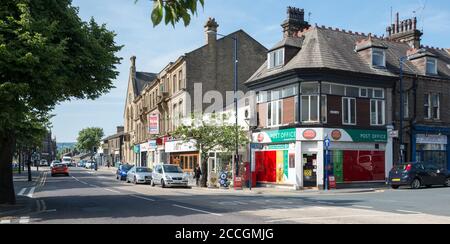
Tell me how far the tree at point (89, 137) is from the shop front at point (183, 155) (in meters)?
117

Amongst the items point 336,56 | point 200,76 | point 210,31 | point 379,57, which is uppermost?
point 210,31

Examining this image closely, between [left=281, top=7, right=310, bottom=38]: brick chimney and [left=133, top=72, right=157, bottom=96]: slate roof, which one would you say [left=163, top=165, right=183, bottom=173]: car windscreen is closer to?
[left=281, top=7, right=310, bottom=38]: brick chimney

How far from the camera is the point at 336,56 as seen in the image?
110 ft

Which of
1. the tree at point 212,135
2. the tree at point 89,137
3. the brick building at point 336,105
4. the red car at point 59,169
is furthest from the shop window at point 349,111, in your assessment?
the tree at point 89,137

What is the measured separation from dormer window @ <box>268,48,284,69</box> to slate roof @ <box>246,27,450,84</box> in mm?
398

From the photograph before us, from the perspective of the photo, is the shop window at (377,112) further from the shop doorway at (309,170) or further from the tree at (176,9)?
the tree at (176,9)

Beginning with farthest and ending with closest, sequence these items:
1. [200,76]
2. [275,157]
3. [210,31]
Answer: [210,31]
[200,76]
[275,157]

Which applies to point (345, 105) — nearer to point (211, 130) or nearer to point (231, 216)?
point (211, 130)

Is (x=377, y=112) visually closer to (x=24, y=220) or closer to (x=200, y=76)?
(x=200, y=76)

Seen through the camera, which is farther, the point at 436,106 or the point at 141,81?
the point at 141,81

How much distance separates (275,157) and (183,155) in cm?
1767

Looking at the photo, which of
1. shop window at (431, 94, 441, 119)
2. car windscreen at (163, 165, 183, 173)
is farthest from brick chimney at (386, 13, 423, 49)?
car windscreen at (163, 165, 183, 173)

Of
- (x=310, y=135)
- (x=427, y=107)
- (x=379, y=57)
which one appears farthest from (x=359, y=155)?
(x=427, y=107)
